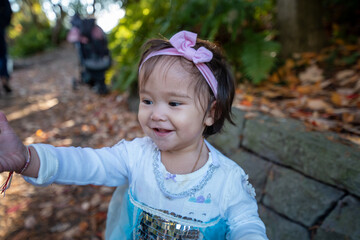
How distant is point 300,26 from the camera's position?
10.9 feet

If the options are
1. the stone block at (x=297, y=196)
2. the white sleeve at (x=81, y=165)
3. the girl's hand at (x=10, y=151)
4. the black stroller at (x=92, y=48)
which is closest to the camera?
the girl's hand at (x=10, y=151)

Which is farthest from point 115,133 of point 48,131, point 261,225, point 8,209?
point 261,225

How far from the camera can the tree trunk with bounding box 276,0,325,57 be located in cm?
329

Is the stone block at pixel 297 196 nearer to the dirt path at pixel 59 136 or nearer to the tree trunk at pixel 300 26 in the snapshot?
the dirt path at pixel 59 136

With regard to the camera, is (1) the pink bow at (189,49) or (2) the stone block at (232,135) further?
(2) the stone block at (232,135)

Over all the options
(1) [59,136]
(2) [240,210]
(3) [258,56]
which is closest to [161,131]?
(2) [240,210]

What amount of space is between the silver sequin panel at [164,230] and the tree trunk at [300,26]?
9.86ft

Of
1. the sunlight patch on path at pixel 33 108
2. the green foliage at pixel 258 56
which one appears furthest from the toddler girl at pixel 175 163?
the sunlight patch on path at pixel 33 108

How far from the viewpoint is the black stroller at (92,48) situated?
5.27 metres

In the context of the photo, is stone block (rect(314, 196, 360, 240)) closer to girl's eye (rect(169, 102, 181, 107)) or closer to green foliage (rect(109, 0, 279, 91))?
girl's eye (rect(169, 102, 181, 107))

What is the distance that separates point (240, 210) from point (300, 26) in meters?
3.01

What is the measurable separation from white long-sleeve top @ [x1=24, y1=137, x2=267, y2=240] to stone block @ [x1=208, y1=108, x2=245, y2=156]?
1.12m

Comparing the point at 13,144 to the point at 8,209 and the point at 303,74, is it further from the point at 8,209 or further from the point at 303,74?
the point at 303,74

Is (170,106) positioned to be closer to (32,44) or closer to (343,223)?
(343,223)
